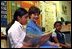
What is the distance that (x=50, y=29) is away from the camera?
2.17 metres

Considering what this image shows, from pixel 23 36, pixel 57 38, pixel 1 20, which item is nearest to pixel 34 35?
pixel 23 36

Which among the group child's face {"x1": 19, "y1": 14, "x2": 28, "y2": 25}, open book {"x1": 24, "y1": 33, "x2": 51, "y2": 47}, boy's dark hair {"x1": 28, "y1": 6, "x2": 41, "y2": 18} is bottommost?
open book {"x1": 24, "y1": 33, "x2": 51, "y2": 47}

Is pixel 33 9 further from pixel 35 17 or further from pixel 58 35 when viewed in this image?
pixel 58 35

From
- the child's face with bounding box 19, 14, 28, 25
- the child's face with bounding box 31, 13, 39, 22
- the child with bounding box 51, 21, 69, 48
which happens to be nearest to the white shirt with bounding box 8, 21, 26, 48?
the child's face with bounding box 19, 14, 28, 25

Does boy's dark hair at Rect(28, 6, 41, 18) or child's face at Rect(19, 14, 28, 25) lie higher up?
boy's dark hair at Rect(28, 6, 41, 18)

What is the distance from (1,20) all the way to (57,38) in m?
0.79

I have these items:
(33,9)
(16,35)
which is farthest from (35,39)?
(33,9)

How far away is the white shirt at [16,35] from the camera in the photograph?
6.99 ft

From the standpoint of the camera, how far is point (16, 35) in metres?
2.14

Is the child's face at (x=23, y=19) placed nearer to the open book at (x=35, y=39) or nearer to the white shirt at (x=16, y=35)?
the white shirt at (x=16, y=35)

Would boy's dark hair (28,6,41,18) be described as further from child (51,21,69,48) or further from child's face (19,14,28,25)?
child (51,21,69,48)

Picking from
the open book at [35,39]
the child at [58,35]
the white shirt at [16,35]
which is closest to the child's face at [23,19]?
the white shirt at [16,35]

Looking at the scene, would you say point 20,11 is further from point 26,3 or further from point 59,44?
point 59,44

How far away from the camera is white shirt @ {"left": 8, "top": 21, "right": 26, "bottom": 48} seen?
2131mm
